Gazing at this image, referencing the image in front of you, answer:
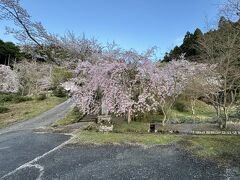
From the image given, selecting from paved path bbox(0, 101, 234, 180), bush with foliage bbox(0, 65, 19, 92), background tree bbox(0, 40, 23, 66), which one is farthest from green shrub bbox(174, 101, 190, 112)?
background tree bbox(0, 40, 23, 66)

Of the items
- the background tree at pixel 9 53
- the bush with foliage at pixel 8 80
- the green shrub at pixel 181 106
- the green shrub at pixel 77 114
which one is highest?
the background tree at pixel 9 53

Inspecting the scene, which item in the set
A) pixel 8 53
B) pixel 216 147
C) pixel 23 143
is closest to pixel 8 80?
pixel 8 53

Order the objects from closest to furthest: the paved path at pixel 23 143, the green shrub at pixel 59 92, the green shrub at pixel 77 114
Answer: the paved path at pixel 23 143 < the green shrub at pixel 77 114 < the green shrub at pixel 59 92

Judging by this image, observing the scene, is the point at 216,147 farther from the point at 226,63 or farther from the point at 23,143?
the point at 23,143

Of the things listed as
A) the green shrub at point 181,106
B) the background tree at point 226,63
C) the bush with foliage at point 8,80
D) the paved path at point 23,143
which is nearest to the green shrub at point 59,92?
the bush with foliage at point 8,80

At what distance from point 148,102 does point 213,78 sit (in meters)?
3.69

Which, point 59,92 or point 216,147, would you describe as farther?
point 59,92

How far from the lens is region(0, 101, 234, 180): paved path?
5180 millimetres

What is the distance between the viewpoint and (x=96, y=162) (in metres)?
6.10

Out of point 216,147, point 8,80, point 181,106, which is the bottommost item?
point 216,147

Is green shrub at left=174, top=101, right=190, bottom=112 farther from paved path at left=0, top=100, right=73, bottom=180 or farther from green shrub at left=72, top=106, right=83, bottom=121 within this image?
paved path at left=0, top=100, right=73, bottom=180

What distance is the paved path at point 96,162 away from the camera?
518cm

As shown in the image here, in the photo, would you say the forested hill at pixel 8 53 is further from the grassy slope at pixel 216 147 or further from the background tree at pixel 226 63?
the grassy slope at pixel 216 147

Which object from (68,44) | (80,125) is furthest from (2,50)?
(80,125)
